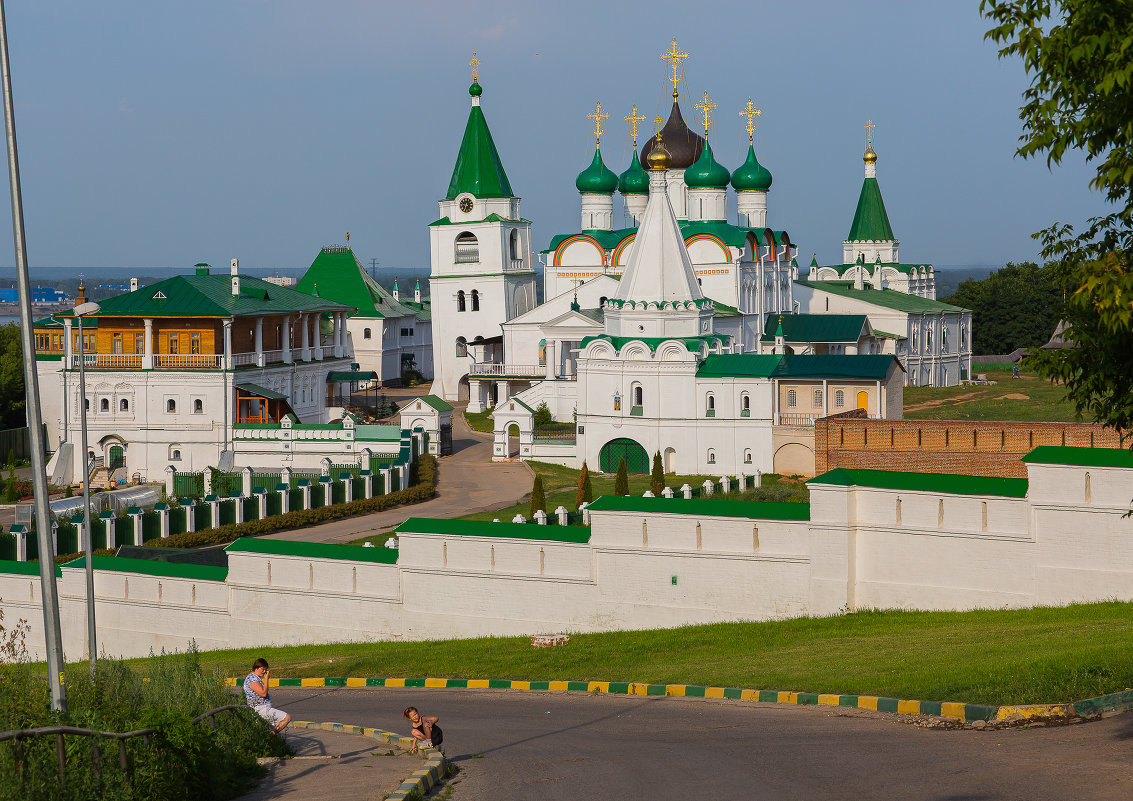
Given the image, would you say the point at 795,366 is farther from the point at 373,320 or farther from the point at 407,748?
the point at 373,320

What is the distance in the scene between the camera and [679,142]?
5631 centimetres

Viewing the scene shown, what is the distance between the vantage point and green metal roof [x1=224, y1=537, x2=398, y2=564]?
21350 mm

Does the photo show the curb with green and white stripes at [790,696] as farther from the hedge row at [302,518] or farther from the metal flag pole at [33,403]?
the hedge row at [302,518]

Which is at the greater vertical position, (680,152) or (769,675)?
(680,152)

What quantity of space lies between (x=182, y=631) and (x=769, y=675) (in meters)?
10.8

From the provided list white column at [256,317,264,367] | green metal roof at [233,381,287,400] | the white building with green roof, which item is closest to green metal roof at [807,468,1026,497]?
green metal roof at [233,381,287,400]

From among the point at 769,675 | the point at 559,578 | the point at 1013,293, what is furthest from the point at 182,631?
the point at 1013,293

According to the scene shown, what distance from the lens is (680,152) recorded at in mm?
A: 56125

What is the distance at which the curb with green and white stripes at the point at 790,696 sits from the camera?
12.2 meters

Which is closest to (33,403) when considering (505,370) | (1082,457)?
(1082,457)

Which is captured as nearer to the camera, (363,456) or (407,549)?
(407,549)

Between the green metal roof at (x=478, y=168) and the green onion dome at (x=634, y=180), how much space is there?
4448 mm

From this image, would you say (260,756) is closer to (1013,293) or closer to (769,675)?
(769,675)

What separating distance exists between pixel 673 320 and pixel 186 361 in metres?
13.5
